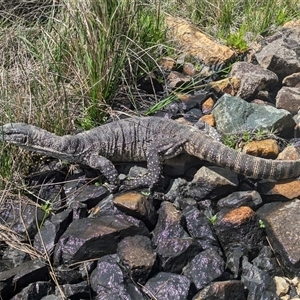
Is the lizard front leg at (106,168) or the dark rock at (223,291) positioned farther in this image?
the lizard front leg at (106,168)

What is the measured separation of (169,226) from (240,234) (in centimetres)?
66

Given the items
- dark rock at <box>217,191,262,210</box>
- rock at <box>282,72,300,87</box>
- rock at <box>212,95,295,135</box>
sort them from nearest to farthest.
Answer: dark rock at <box>217,191,262,210</box> → rock at <box>212,95,295,135</box> → rock at <box>282,72,300,87</box>

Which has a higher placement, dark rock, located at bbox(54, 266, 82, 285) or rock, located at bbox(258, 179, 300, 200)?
rock, located at bbox(258, 179, 300, 200)

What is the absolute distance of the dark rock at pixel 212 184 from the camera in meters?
5.69

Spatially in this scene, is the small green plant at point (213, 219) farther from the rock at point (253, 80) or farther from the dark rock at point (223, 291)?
the rock at point (253, 80)

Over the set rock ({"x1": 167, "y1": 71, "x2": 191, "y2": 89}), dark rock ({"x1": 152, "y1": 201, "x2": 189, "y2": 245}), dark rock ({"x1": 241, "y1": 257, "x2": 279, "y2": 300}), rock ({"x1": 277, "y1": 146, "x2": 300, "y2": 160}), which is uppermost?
rock ({"x1": 277, "y1": 146, "x2": 300, "y2": 160})

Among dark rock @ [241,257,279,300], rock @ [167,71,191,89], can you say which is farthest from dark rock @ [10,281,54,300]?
rock @ [167,71,191,89]

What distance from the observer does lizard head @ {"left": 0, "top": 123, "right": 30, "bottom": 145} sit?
597 centimetres

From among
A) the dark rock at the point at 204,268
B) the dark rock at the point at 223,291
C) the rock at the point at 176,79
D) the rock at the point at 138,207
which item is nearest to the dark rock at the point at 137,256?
the rock at the point at 138,207

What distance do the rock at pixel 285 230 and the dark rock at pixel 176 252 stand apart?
0.69 m

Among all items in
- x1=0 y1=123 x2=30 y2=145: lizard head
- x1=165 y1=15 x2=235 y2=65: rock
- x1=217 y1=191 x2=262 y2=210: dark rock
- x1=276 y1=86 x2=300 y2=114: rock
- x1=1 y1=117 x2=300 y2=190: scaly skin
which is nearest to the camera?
x1=217 y1=191 x2=262 y2=210: dark rock

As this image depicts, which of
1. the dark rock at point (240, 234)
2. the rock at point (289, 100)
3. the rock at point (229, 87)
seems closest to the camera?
the dark rock at point (240, 234)

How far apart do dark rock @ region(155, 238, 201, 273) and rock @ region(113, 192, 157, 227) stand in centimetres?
36

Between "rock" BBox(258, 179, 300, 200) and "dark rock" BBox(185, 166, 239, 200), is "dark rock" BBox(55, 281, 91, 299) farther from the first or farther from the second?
"rock" BBox(258, 179, 300, 200)
